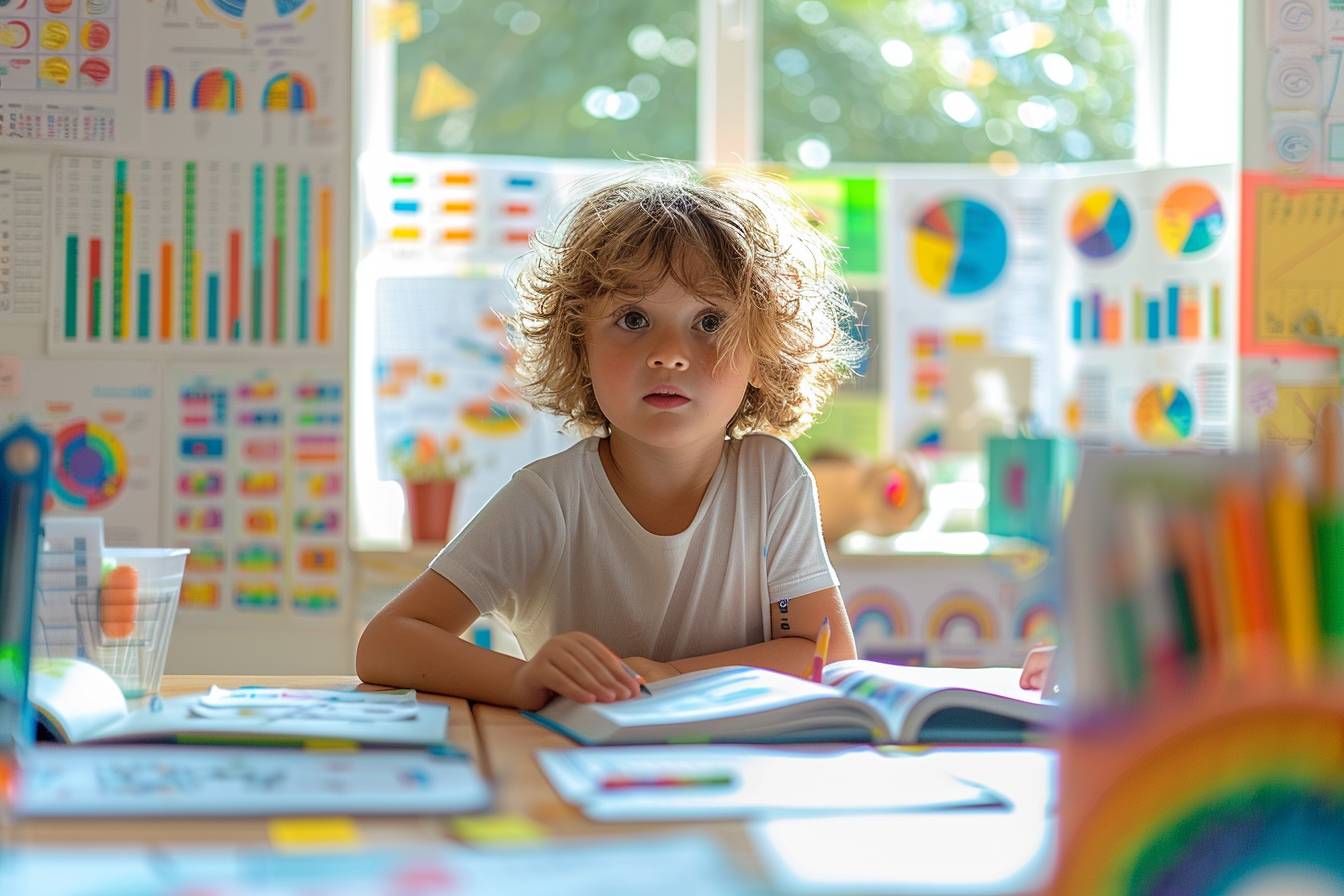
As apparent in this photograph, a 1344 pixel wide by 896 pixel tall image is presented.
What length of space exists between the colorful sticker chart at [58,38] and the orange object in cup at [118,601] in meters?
1.73

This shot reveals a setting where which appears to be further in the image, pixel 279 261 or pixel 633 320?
pixel 279 261

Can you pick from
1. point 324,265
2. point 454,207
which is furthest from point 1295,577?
point 454,207

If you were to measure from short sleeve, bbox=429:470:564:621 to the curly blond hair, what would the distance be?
19 cm

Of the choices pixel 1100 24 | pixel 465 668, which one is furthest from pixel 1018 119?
pixel 465 668

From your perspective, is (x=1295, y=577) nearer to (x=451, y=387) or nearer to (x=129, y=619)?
(x=129, y=619)

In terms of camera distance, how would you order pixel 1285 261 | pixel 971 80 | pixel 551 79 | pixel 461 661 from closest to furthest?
pixel 461 661, pixel 1285 261, pixel 551 79, pixel 971 80

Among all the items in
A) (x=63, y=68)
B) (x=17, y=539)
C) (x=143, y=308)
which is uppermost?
(x=63, y=68)

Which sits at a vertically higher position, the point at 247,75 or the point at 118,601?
the point at 247,75

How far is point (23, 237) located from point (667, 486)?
164cm

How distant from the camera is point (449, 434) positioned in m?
2.64

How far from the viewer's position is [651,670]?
3.53 ft

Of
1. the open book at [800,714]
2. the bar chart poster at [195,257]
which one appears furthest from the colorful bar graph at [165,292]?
the open book at [800,714]

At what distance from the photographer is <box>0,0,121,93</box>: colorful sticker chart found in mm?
2432

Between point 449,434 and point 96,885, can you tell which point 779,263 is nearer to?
point 96,885
